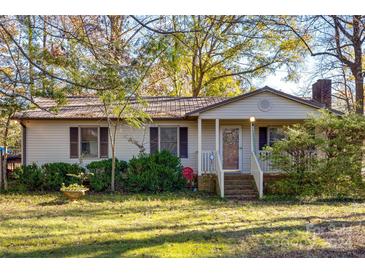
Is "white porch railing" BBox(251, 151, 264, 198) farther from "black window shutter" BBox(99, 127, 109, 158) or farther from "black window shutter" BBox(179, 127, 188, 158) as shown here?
"black window shutter" BBox(99, 127, 109, 158)

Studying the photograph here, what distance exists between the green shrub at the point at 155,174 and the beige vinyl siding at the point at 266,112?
251cm

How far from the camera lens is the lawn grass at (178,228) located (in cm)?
553

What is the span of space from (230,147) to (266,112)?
239cm

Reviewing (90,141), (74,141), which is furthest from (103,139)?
(74,141)

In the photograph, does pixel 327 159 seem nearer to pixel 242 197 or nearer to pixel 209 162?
pixel 242 197

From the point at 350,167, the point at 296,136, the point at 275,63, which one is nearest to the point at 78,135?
the point at 296,136

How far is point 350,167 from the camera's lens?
11.1m

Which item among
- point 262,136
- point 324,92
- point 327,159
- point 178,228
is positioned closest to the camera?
point 178,228

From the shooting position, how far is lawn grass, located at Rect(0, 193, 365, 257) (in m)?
5.53

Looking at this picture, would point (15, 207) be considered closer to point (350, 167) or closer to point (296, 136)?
point (296, 136)

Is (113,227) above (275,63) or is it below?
below

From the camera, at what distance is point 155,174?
12375 millimetres

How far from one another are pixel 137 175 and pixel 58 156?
3525 mm

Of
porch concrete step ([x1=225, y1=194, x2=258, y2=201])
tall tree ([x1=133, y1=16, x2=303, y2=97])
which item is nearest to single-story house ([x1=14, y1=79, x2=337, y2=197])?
porch concrete step ([x1=225, y1=194, x2=258, y2=201])
